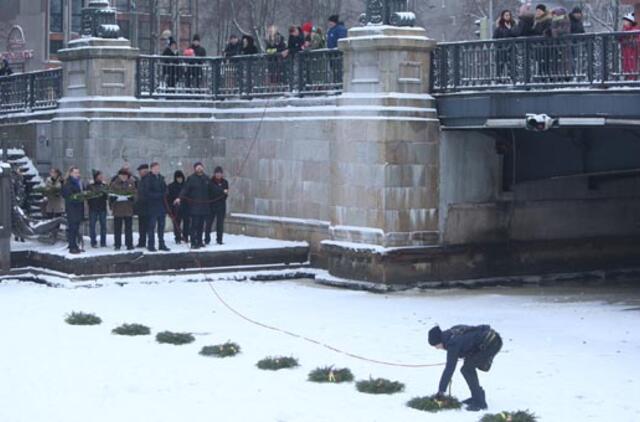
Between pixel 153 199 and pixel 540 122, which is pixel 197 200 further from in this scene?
pixel 540 122

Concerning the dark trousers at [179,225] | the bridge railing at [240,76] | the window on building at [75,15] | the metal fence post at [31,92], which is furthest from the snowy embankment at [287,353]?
the window on building at [75,15]

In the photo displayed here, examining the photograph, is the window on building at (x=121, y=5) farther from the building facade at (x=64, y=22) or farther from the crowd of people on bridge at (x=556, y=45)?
the crowd of people on bridge at (x=556, y=45)

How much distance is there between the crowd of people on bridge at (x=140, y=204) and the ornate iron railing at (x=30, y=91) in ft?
13.6

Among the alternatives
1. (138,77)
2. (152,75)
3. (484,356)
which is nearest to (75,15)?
(152,75)

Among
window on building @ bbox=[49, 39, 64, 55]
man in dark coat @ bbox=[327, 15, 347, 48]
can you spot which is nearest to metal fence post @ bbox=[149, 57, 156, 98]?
man in dark coat @ bbox=[327, 15, 347, 48]

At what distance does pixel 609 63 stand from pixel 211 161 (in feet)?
37.0

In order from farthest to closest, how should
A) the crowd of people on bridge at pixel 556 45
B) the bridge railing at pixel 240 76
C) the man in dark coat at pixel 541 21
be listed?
the bridge railing at pixel 240 76 < the man in dark coat at pixel 541 21 < the crowd of people on bridge at pixel 556 45

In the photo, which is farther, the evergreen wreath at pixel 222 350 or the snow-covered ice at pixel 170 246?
Answer: the snow-covered ice at pixel 170 246

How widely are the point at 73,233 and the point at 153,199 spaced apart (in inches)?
67.3

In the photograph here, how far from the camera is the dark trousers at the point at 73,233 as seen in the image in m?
28.5

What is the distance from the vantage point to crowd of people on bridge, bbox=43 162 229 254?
29.0 meters

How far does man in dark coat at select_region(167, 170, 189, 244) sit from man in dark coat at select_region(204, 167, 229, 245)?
18.5 inches

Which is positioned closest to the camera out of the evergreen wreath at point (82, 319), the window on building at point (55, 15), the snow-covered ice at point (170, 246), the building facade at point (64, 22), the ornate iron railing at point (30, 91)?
the evergreen wreath at point (82, 319)

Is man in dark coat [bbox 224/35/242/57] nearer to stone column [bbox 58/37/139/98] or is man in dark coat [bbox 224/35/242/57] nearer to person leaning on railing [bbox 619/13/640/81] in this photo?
stone column [bbox 58/37/139/98]
